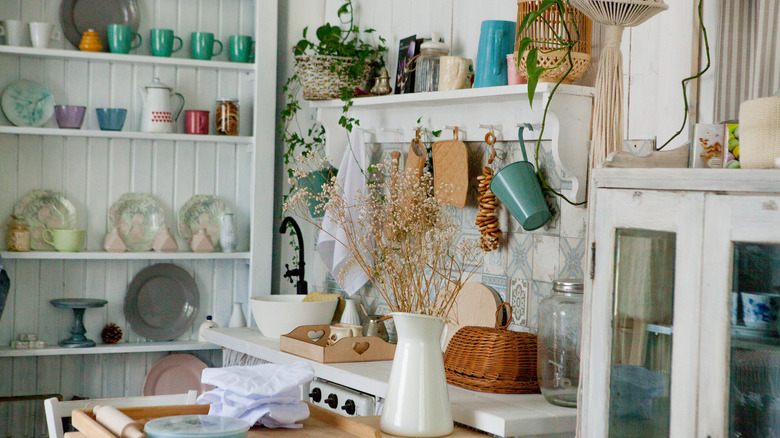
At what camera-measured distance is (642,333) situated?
6.06 ft

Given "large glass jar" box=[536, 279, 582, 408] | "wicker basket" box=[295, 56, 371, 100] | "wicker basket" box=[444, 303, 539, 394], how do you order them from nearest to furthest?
"large glass jar" box=[536, 279, 582, 408] → "wicker basket" box=[444, 303, 539, 394] → "wicker basket" box=[295, 56, 371, 100]

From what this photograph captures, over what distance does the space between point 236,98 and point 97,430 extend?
2431 mm

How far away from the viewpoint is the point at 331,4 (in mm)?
3916

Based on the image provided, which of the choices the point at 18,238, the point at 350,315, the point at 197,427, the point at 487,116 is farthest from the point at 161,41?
the point at 197,427

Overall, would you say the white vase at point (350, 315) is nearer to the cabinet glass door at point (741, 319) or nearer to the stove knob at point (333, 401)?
the stove knob at point (333, 401)

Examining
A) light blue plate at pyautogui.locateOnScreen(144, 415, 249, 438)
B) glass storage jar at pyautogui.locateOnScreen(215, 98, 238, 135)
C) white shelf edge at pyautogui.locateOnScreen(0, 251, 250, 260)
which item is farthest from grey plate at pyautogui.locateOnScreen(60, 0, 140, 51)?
light blue plate at pyautogui.locateOnScreen(144, 415, 249, 438)

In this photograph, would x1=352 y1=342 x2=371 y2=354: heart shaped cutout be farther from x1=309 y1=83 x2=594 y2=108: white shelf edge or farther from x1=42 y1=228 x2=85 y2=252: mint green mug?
x1=42 y1=228 x2=85 y2=252: mint green mug

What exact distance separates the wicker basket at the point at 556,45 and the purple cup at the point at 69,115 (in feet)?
6.46

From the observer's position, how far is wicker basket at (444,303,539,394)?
249cm

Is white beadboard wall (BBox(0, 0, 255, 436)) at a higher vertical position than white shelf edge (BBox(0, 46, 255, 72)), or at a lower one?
lower

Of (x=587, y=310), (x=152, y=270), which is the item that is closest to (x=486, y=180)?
(x=587, y=310)

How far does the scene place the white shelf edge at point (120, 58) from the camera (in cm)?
354

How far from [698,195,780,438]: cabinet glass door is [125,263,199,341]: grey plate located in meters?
2.71

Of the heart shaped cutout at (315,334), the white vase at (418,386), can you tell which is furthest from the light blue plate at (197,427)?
the heart shaped cutout at (315,334)
